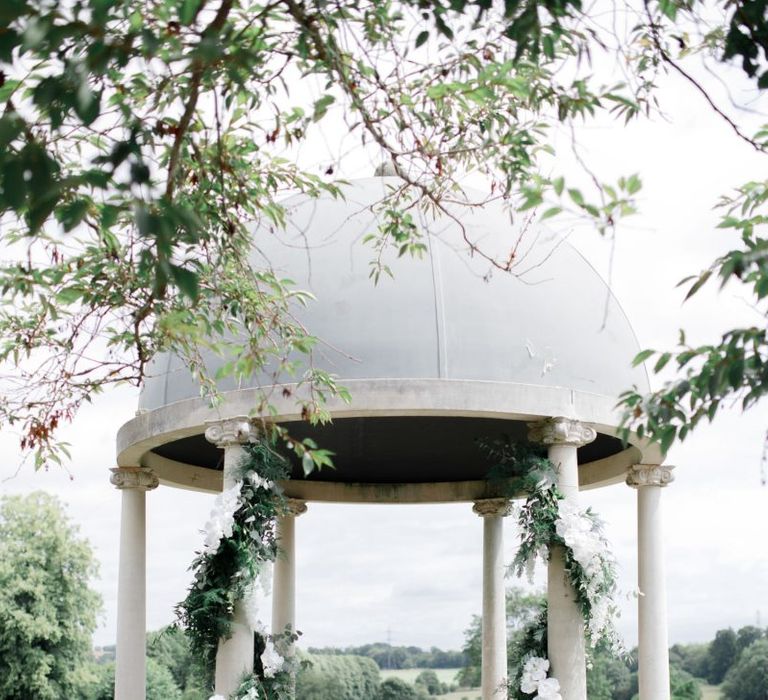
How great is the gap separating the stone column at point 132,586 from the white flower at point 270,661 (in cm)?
363

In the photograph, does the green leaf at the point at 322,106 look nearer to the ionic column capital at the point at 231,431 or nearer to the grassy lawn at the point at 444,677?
the ionic column capital at the point at 231,431

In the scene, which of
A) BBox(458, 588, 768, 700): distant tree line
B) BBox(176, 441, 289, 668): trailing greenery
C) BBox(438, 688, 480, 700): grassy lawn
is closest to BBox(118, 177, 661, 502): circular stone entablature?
BBox(176, 441, 289, 668): trailing greenery

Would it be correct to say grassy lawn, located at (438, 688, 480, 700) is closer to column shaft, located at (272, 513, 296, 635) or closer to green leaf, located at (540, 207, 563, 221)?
column shaft, located at (272, 513, 296, 635)

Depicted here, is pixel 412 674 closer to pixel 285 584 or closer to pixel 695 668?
pixel 695 668

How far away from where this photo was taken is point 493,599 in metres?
23.2

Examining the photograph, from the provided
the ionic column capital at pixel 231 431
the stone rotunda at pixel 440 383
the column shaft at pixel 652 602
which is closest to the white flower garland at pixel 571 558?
the stone rotunda at pixel 440 383

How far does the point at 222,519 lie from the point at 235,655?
1.95 m

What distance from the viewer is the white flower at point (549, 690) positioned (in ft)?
53.2

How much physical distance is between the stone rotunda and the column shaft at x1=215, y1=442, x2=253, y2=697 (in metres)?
0.02

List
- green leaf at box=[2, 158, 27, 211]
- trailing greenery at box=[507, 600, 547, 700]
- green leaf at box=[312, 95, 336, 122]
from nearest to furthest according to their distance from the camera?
green leaf at box=[2, 158, 27, 211] → green leaf at box=[312, 95, 336, 122] → trailing greenery at box=[507, 600, 547, 700]

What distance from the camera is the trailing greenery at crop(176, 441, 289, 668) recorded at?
53.9ft

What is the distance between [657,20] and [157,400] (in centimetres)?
1181

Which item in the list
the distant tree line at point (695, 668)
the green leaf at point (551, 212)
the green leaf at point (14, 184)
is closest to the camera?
the green leaf at point (14, 184)

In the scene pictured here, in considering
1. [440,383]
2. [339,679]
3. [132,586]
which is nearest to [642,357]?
[440,383]
